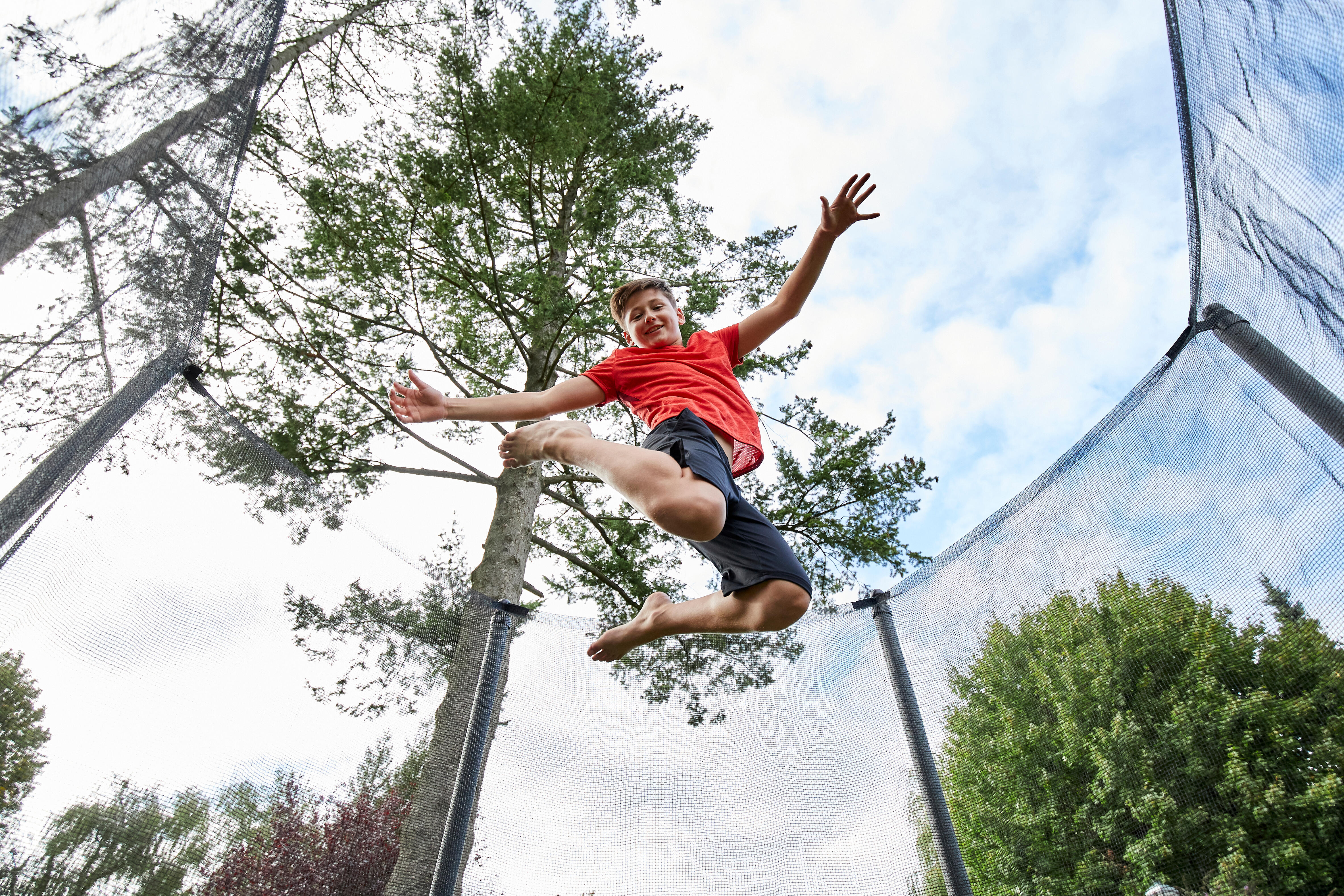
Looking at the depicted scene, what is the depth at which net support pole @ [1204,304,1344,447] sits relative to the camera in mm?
1050

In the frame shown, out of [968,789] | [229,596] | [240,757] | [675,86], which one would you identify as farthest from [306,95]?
[968,789]

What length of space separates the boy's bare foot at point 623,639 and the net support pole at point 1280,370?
1271 mm

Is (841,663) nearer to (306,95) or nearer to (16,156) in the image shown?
(16,156)

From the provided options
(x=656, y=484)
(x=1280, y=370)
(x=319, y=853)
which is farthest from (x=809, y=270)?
(x=319, y=853)

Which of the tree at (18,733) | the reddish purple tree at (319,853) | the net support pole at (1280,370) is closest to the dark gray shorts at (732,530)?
the net support pole at (1280,370)

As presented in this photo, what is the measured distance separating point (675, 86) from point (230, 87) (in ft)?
12.1

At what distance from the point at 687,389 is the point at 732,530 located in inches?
13.3

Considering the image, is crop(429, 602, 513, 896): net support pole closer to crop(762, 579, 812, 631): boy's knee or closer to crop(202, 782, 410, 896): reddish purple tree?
crop(202, 782, 410, 896): reddish purple tree

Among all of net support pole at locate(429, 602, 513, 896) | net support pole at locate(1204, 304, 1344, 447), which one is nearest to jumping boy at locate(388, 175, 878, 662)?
net support pole at locate(429, 602, 513, 896)

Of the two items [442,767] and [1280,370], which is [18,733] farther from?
[1280,370]

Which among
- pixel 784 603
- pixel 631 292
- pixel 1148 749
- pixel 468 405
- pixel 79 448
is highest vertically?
pixel 631 292

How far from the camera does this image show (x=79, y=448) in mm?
1188

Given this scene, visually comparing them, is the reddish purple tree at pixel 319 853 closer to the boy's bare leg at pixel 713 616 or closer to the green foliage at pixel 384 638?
the green foliage at pixel 384 638

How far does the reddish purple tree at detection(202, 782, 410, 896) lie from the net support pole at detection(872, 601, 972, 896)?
1.23 m
